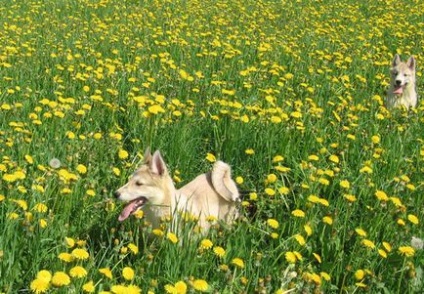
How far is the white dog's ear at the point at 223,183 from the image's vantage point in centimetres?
377

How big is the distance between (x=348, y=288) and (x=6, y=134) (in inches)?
102

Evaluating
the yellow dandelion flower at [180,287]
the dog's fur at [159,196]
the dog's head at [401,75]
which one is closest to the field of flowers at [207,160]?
the yellow dandelion flower at [180,287]

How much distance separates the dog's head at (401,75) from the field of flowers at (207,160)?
22 centimetres

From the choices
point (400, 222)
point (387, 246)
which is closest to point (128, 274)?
point (387, 246)

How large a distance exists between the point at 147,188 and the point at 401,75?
4.45 meters

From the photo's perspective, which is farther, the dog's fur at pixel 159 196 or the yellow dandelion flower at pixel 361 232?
the dog's fur at pixel 159 196

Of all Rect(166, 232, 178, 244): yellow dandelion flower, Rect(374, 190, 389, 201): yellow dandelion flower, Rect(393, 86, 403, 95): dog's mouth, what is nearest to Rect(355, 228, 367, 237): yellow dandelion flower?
Rect(374, 190, 389, 201): yellow dandelion flower

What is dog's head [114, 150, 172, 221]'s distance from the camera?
3268 millimetres

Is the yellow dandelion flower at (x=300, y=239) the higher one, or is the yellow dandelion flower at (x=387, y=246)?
the yellow dandelion flower at (x=300, y=239)

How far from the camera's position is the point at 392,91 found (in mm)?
6613

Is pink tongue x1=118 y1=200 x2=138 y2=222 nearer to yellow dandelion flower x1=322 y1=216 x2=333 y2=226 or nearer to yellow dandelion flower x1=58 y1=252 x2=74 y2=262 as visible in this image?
yellow dandelion flower x1=58 y1=252 x2=74 y2=262

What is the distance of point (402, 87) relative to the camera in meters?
6.68

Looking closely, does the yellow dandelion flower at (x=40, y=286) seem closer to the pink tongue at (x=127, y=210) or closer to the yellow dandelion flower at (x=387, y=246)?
the pink tongue at (x=127, y=210)

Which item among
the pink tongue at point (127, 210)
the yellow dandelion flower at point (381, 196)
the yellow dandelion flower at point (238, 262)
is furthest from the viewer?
the yellow dandelion flower at point (381, 196)
